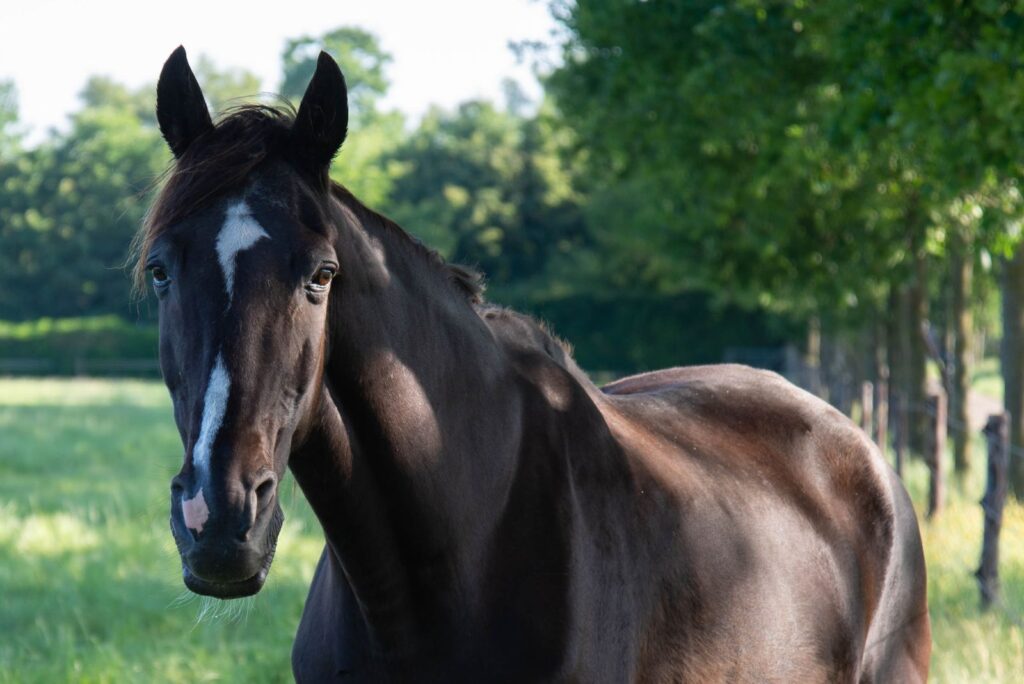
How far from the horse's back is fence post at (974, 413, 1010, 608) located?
118 inches

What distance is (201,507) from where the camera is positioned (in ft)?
6.88

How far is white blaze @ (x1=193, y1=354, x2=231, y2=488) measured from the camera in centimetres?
212

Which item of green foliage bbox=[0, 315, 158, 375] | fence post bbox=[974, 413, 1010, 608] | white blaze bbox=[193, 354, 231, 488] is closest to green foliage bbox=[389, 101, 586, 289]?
green foliage bbox=[0, 315, 158, 375]

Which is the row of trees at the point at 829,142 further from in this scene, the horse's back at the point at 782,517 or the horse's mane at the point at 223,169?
the horse's mane at the point at 223,169

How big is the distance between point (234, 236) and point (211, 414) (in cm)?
38

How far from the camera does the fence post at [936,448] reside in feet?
32.4

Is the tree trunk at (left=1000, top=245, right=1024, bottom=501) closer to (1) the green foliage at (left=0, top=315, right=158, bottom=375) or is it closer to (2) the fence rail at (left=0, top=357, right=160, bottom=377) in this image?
(2) the fence rail at (left=0, top=357, right=160, bottom=377)

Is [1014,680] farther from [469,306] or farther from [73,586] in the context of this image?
[73,586]

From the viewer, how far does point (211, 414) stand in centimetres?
216

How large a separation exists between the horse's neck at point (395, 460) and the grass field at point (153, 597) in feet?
1.40

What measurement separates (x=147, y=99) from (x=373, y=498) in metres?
94.4

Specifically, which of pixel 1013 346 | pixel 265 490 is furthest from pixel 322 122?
pixel 1013 346

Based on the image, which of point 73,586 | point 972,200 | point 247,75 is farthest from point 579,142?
point 247,75

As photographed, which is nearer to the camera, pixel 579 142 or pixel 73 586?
pixel 73 586
